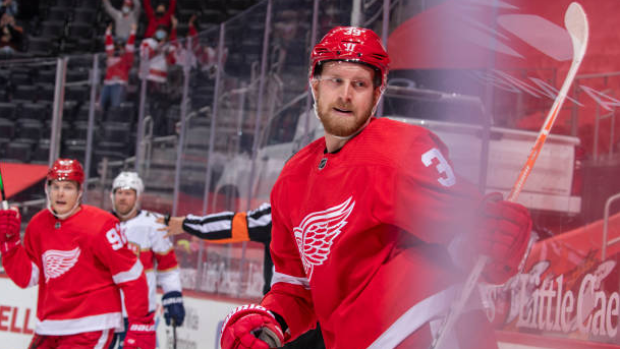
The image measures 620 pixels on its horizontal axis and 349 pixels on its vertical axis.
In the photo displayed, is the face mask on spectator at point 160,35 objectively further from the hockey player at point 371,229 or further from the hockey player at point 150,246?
the hockey player at point 371,229

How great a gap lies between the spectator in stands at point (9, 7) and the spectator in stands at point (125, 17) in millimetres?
1627

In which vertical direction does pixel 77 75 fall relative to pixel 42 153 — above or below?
above

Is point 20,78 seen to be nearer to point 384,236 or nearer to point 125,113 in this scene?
point 125,113

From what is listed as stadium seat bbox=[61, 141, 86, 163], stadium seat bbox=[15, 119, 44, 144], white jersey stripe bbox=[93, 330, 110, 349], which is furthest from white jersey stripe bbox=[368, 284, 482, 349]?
stadium seat bbox=[15, 119, 44, 144]

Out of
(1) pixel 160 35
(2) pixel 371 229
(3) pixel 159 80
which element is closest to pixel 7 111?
(1) pixel 160 35

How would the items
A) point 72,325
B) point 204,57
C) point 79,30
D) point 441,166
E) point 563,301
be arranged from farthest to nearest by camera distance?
point 79,30 < point 204,57 < point 72,325 < point 563,301 < point 441,166

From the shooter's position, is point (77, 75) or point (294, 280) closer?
point (294, 280)

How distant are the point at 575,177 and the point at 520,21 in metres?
0.87

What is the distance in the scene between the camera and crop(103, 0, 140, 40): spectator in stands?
778cm

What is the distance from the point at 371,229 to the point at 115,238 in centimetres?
228

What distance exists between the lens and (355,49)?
5.55ft

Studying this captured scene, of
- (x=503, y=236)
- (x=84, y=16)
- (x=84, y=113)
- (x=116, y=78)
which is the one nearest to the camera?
(x=503, y=236)

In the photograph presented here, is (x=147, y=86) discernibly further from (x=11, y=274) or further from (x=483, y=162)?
(x=483, y=162)

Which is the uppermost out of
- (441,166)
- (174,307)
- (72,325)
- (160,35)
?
(160,35)
